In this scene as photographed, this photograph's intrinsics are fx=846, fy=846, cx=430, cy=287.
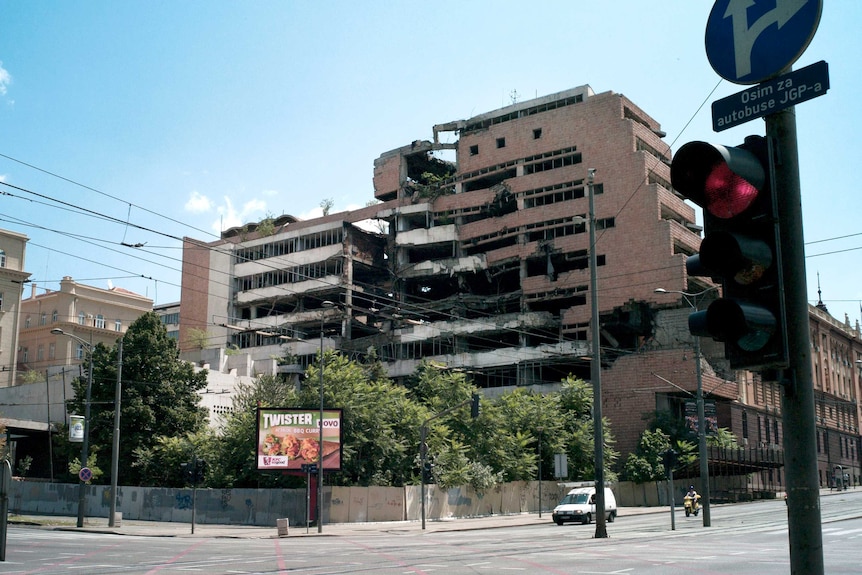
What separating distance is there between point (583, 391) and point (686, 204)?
82.8 feet

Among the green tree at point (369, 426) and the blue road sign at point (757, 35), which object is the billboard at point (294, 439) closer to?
the green tree at point (369, 426)

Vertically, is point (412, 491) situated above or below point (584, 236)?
below

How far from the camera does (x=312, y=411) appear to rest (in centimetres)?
4234


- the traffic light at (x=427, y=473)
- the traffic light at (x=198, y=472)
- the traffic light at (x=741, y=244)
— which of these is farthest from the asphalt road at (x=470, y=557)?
the traffic light at (x=741, y=244)

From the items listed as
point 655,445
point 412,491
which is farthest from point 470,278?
point 412,491

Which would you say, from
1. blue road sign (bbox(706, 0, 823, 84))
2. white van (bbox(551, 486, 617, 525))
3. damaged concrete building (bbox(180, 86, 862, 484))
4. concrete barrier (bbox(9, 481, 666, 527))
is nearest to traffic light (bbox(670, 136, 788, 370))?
blue road sign (bbox(706, 0, 823, 84))

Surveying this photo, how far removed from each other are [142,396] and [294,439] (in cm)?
2047

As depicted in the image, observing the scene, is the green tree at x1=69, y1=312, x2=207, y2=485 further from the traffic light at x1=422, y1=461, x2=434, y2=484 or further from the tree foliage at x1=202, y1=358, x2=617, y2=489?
the traffic light at x1=422, y1=461, x2=434, y2=484

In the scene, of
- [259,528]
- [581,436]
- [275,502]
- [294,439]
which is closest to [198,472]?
[294,439]

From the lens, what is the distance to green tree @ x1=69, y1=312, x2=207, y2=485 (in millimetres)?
55812

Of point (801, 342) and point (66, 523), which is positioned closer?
point (801, 342)

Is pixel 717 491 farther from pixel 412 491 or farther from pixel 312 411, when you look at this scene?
pixel 312 411

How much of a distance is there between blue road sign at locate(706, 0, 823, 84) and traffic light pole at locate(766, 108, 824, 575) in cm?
44

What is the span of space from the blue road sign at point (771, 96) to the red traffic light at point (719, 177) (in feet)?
0.91
